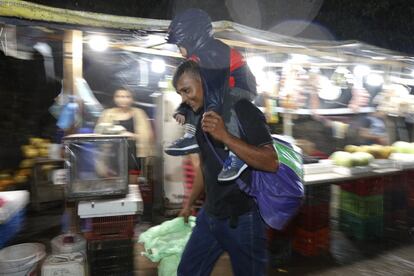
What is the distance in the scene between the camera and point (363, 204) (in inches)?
210

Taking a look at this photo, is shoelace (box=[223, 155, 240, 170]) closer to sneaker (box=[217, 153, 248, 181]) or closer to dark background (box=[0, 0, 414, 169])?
sneaker (box=[217, 153, 248, 181])

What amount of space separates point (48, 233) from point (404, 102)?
7235 millimetres

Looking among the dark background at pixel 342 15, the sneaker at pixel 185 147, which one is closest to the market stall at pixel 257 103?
the sneaker at pixel 185 147

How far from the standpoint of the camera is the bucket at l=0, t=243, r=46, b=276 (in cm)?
325

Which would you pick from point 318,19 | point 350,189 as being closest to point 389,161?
point 350,189

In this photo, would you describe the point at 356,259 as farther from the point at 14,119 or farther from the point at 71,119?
the point at 14,119

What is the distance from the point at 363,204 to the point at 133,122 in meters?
4.21

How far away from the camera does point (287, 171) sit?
6.96 ft

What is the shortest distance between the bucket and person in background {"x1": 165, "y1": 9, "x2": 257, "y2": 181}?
8.11 ft

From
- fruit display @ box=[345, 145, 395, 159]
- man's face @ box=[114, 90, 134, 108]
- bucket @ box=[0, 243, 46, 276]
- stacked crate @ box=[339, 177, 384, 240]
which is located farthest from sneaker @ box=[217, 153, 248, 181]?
man's face @ box=[114, 90, 134, 108]

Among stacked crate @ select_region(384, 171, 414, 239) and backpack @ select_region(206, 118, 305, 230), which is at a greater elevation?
backpack @ select_region(206, 118, 305, 230)

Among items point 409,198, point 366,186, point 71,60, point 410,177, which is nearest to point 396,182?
point 410,177

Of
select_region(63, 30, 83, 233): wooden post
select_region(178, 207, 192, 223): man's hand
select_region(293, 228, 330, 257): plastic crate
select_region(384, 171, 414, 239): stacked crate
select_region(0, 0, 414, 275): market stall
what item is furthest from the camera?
select_region(384, 171, 414, 239): stacked crate

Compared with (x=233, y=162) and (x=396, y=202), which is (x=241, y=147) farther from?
(x=396, y=202)
